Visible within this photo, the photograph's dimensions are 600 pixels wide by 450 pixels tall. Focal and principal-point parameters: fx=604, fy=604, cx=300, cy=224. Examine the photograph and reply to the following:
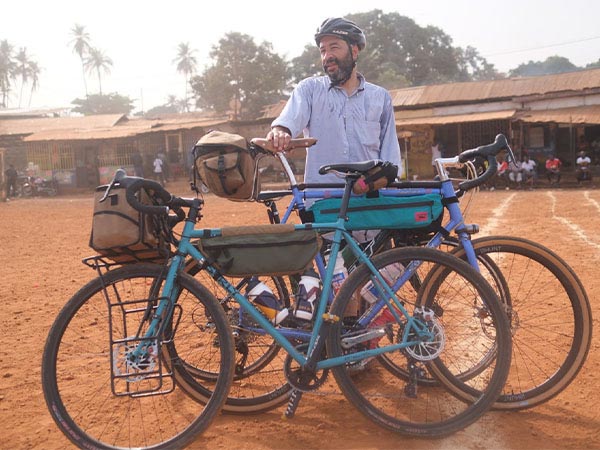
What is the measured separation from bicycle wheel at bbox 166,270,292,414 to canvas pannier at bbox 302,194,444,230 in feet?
1.66

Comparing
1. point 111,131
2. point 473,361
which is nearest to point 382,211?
point 473,361

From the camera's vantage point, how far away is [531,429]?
275cm

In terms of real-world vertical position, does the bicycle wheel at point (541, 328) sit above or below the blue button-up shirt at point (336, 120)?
below

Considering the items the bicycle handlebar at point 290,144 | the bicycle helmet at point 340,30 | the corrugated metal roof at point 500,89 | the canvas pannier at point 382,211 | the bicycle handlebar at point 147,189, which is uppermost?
the corrugated metal roof at point 500,89

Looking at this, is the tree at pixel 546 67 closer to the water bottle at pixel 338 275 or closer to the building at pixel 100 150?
the building at pixel 100 150

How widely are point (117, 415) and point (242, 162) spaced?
142cm

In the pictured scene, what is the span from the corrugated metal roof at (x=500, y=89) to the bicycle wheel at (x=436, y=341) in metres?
22.1

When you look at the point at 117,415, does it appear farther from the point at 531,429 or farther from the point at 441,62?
the point at 441,62

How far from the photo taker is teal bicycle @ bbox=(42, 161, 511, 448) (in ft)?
8.52

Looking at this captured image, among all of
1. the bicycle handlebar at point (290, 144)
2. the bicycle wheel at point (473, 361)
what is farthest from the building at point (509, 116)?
the bicycle handlebar at point (290, 144)

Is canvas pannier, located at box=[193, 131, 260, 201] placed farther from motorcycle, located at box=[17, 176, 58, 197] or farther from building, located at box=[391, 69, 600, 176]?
motorcycle, located at box=[17, 176, 58, 197]

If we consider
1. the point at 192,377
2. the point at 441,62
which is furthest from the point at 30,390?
the point at 441,62

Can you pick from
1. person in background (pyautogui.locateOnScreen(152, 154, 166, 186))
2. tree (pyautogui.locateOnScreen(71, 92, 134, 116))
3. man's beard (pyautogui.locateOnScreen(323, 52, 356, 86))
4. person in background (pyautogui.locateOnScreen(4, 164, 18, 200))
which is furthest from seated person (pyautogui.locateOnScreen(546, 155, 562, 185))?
tree (pyautogui.locateOnScreen(71, 92, 134, 116))

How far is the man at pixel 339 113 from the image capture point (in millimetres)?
3305
